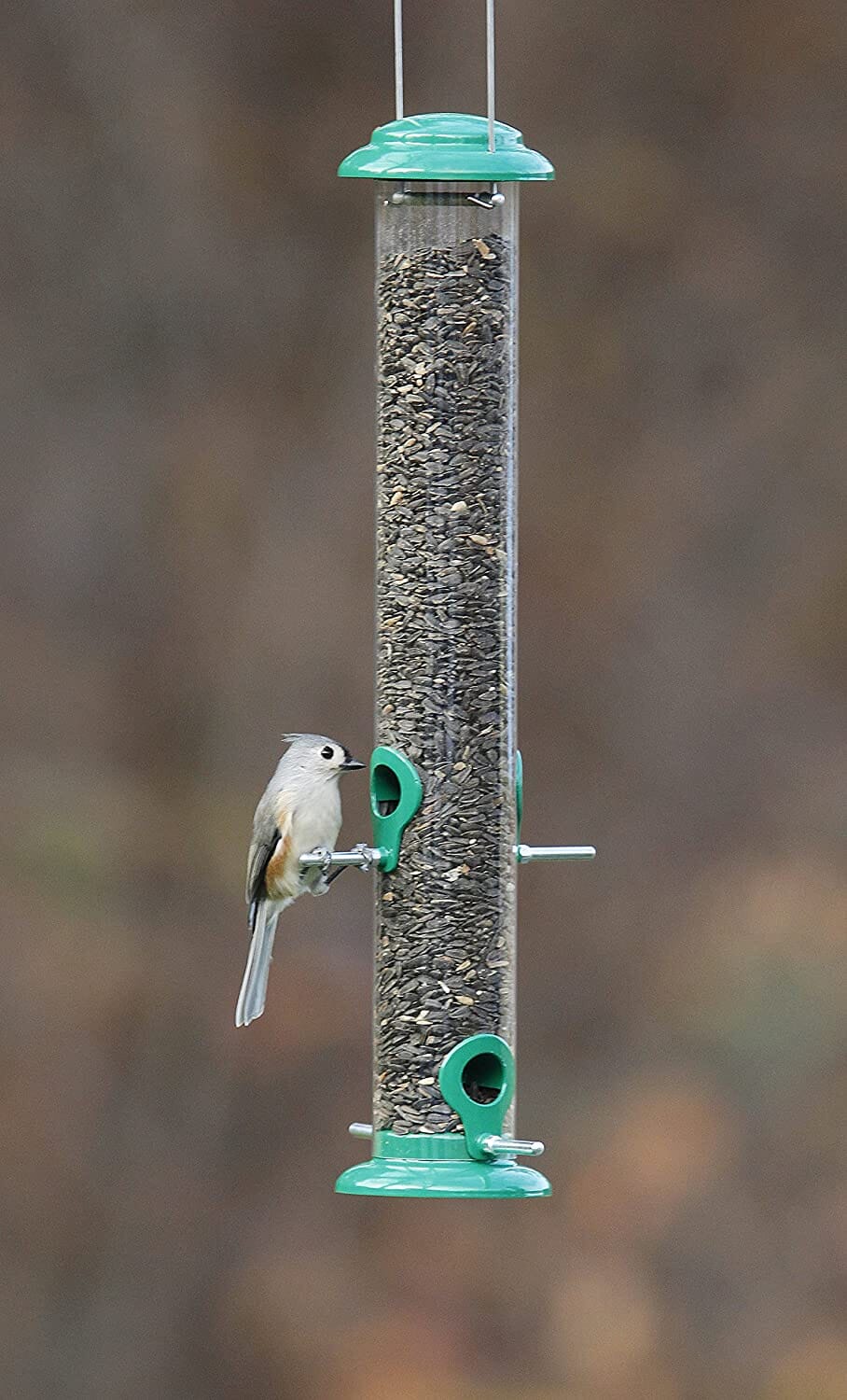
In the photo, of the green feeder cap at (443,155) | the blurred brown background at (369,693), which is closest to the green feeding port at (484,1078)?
the green feeder cap at (443,155)

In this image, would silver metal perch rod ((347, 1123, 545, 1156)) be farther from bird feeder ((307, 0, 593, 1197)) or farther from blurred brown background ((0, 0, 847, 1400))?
blurred brown background ((0, 0, 847, 1400))

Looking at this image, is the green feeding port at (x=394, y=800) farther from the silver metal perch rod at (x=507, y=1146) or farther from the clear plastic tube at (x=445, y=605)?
the silver metal perch rod at (x=507, y=1146)

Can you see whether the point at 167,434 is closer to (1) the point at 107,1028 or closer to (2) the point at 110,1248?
(1) the point at 107,1028

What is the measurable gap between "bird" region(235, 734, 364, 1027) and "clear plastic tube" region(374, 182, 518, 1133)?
0.57 ft

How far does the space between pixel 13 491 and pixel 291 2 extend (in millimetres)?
1924

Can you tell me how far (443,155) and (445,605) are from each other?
0.74 m

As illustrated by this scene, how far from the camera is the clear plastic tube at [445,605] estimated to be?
5645 millimetres

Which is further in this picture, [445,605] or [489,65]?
[445,605]

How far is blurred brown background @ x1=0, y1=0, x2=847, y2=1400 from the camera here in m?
11.6

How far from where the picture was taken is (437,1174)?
17.9 ft

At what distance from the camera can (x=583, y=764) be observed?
39.5 ft

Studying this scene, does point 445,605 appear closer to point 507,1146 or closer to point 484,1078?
point 484,1078

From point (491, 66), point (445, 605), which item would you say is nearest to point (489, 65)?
point (491, 66)

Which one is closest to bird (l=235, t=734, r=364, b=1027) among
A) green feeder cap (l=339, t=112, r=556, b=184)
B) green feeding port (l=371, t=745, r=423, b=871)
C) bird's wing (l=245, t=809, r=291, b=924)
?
bird's wing (l=245, t=809, r=291, b=924)
